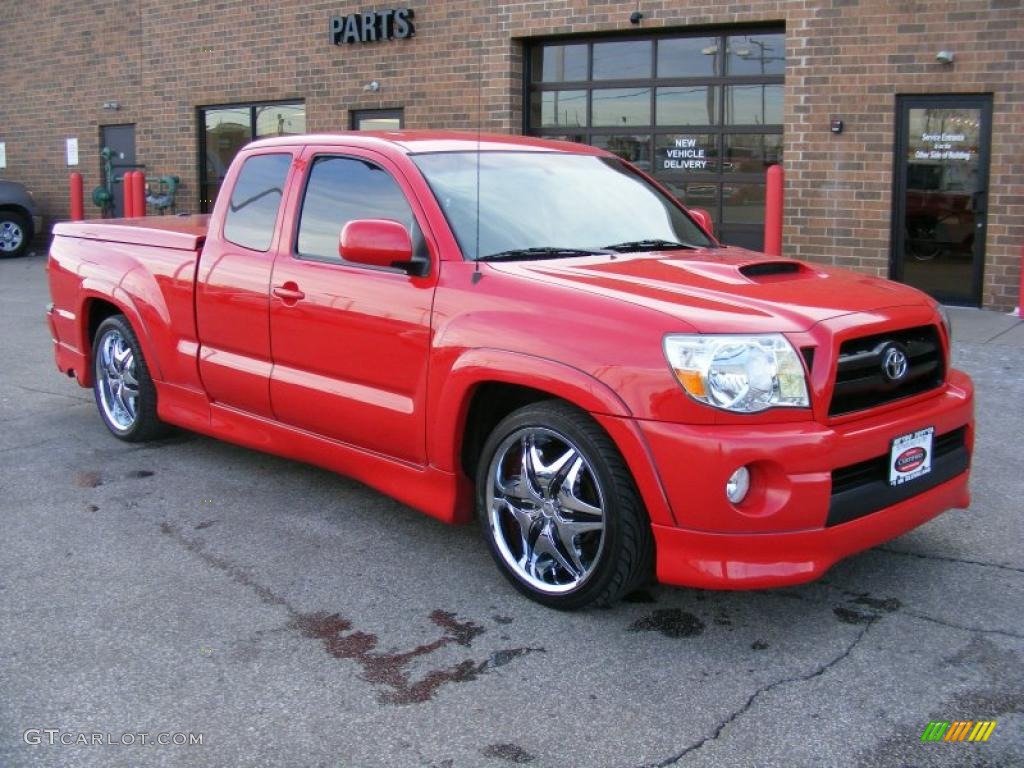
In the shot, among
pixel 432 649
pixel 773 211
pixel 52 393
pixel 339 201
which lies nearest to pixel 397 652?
pixel 432 649

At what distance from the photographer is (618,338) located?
3637 millimetres

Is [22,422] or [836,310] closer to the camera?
[836,310]

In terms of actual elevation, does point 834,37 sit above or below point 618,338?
above

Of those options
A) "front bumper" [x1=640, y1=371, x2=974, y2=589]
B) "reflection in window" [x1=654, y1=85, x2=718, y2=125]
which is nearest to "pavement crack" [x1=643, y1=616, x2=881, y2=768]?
"front bumper" [x1=640, y1=371, x2=974, y2=589]

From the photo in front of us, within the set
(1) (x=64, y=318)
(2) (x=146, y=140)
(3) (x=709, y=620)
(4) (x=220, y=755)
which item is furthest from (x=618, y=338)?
(2) (x=146, y=140)

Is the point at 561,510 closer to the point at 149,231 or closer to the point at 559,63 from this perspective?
the point at 149,231

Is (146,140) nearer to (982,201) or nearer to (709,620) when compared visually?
(982,201)

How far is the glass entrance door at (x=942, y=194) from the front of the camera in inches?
448

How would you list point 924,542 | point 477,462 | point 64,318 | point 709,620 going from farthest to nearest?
point 64,318 → point 924,542 → point 477,462 → point 709,620

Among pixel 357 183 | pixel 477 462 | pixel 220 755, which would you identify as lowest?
pixel 220 755

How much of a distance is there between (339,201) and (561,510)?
6.23ft

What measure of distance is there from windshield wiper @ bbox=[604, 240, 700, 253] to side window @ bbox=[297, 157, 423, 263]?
2.96 feet

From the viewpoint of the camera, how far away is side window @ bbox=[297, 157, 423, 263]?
468 cm

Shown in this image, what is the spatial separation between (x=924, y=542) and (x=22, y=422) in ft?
17.8
